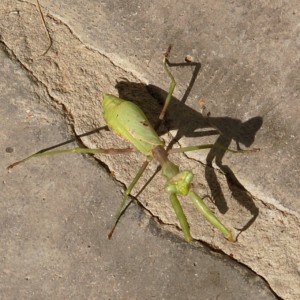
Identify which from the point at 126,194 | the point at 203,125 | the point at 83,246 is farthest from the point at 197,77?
the point at 83,246

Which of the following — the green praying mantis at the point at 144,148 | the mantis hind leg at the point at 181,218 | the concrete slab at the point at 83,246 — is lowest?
the concrete slab at the point at 83,246

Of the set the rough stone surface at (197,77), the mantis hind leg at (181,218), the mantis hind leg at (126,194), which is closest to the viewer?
the mantis hind leg at (181,218)

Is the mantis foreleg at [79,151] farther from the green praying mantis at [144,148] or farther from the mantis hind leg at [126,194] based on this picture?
the mantis hind leg at [126,194]

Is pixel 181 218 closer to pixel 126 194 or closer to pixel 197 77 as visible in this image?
pixel 126 194

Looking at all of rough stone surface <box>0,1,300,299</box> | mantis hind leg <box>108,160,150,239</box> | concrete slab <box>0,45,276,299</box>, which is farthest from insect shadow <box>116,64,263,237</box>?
concrete slab <box>0,45,276,299</box>

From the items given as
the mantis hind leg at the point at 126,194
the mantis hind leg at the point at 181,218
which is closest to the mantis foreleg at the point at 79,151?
the mantis hind leg at the point at 126,194

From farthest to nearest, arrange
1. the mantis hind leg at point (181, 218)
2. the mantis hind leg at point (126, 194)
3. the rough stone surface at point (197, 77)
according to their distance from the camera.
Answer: the rough stone surface at point (197, 77) < the mantis hind leg at point (126, 194) < the mantis hind leg at point (181, 218)

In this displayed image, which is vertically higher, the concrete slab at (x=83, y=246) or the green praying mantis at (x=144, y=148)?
the green praying mantis at (x=144, y=148)
